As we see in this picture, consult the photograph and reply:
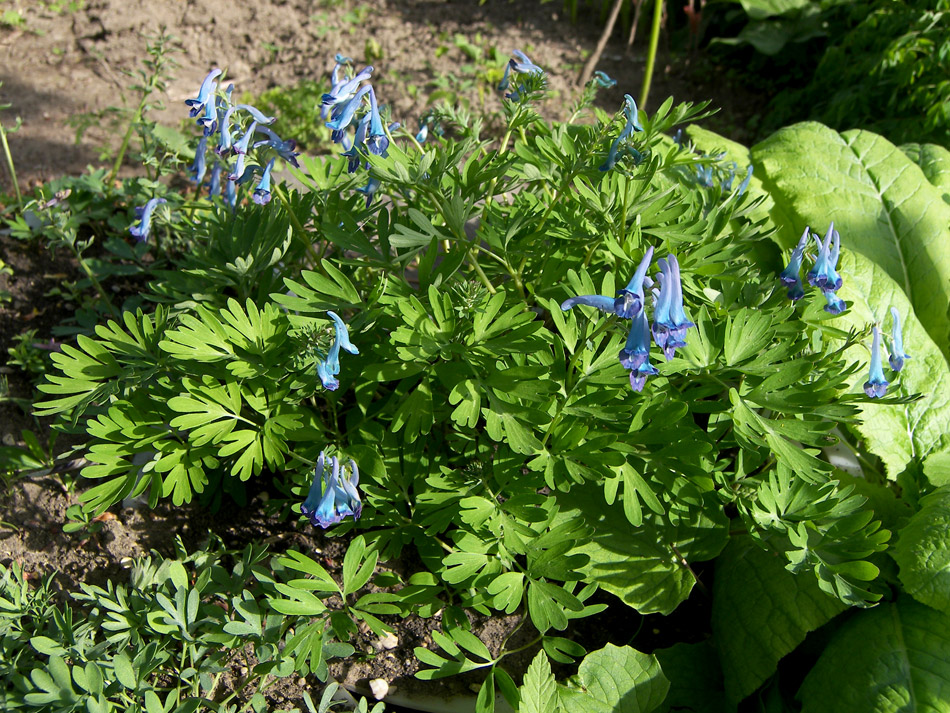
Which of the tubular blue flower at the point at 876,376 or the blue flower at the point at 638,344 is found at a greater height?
the blue flower at the point at 638,344

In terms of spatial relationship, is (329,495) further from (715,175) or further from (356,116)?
(715,175)

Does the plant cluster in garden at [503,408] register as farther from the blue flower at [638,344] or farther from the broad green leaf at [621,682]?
the blue flower at [638,344]

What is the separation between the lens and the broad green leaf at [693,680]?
7.77 feet

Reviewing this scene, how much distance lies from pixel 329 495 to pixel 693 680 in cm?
140

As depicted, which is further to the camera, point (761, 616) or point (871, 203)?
point (871, 203)

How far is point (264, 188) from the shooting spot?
225cm

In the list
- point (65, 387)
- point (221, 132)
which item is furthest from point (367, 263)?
point (65, 387)

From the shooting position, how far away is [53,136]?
4531 millimetres

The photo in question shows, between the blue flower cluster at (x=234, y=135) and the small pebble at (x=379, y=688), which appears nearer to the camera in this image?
the blue flower cluster at (x=234, y=135)

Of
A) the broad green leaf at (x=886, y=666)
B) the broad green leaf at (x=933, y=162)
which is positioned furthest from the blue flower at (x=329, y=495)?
the broad green leaf at (x=933, y=162)

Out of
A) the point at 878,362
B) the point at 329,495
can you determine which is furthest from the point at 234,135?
the point at 878,362

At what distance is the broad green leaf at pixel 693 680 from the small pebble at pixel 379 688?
898 mm

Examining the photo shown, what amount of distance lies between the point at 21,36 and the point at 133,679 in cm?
515

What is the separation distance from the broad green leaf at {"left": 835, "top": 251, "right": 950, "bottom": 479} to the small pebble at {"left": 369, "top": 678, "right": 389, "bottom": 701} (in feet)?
6.14
